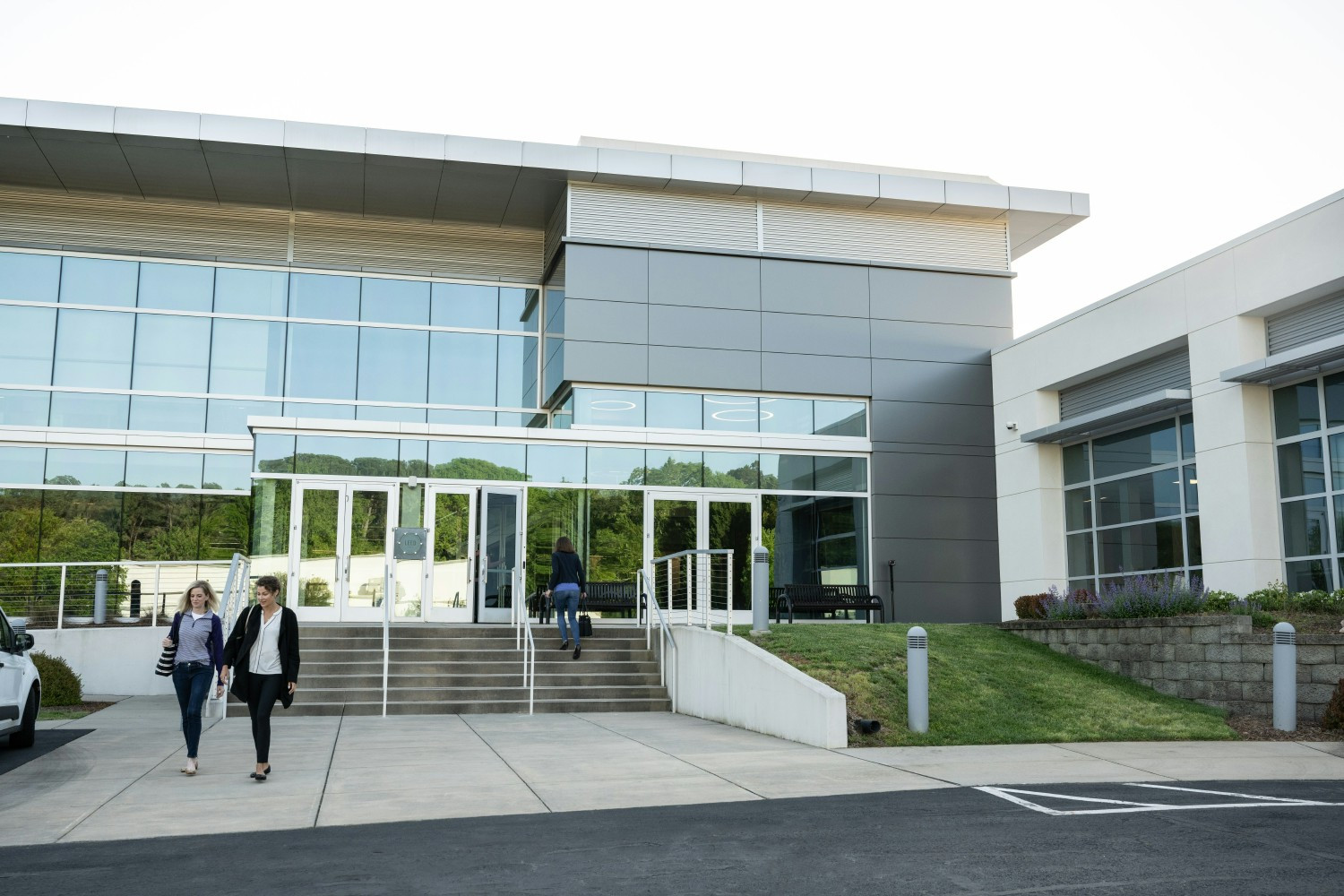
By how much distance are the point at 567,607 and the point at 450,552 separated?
5015 millimetres

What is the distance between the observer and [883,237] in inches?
990

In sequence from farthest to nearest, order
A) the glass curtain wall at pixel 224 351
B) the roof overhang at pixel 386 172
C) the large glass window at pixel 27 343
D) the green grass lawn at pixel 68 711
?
the glass curtain wall at pixel 224 351 → the large glass window at pixel 27 343 → the roof overhang at pixel 386 172 → the green grass lawn at pixel 68 711

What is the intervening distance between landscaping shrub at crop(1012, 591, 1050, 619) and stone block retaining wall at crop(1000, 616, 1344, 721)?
8.21ft

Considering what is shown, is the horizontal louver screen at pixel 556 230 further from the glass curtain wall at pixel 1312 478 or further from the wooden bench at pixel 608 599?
the glass curtain wall at pixel 1312 478

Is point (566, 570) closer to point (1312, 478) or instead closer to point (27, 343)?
point (1312, 478)

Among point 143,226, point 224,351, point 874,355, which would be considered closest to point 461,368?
point 224,351

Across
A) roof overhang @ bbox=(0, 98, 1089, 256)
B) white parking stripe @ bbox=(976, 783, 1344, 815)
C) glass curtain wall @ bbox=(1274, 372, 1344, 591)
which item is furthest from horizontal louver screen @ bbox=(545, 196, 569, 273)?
white parking stripe @ bbox=(976, 783, 1344, 815)

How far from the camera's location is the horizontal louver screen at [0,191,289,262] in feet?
82.9

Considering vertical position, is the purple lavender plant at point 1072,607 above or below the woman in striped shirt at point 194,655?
above

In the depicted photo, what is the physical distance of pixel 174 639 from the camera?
989cm

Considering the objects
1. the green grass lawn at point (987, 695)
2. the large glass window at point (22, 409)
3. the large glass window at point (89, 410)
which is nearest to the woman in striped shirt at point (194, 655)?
the green grass lawn at point (987, 695)

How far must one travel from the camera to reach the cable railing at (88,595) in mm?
18859

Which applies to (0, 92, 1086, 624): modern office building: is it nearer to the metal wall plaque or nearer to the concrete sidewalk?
the metal wall plaque

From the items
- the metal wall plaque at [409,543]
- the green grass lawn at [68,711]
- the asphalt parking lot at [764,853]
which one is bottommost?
the green grass lawn at [68,711]
